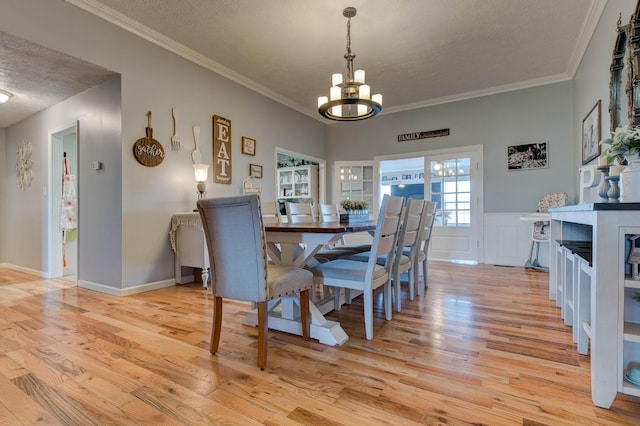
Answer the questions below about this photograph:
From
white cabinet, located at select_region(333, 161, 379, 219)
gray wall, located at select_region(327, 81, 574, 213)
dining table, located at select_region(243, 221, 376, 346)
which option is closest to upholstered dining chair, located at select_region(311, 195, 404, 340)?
dining table, located at select_region(243, 221, 376, 346)

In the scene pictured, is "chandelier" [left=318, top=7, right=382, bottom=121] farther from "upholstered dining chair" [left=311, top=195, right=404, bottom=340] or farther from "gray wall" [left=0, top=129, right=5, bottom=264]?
"gray wall" [left=0, top=129, right=5, bottom=264]

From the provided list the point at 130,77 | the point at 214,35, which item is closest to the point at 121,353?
the point at 130,77

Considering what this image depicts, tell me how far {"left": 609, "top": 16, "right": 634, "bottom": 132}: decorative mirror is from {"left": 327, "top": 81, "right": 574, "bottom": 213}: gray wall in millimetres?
2164

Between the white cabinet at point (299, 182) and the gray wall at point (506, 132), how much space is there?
2.06 m

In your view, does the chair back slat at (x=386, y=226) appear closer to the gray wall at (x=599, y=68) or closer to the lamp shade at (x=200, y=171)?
the gray wall at (x=599, y=68)

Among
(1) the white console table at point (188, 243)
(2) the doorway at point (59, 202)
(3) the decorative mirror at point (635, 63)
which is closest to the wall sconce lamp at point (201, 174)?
(1) the white console table at point (188, 243)

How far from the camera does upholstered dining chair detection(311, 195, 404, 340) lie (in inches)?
74.8

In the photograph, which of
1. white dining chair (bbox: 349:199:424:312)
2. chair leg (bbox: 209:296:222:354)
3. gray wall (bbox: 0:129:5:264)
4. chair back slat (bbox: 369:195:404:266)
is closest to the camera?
chair leg (bbox: 209:296:222:354)

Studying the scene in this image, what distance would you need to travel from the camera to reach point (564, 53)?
3801 mm

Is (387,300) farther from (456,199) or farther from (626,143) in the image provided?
(456,199)

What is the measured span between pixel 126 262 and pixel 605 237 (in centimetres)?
360

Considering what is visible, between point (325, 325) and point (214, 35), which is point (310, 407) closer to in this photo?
point (325, 325)

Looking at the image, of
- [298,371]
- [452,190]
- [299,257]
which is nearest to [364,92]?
[299,257]

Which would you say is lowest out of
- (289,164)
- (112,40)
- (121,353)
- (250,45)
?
(121,353)
